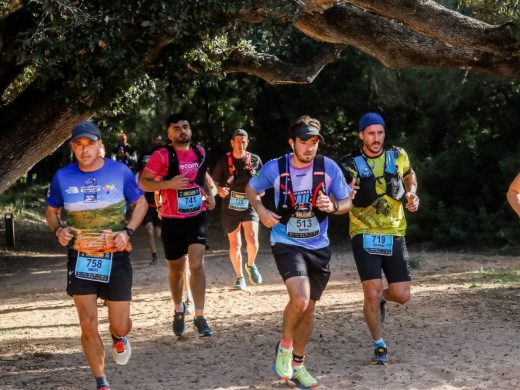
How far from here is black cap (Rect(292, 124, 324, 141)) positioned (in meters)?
6.62

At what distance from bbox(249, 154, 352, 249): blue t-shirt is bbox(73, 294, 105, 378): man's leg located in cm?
150

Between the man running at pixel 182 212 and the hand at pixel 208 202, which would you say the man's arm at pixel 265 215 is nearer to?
the man running at pixel 182 212

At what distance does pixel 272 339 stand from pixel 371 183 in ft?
7.25

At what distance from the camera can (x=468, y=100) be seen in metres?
18.6

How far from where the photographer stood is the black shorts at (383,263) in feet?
24.2

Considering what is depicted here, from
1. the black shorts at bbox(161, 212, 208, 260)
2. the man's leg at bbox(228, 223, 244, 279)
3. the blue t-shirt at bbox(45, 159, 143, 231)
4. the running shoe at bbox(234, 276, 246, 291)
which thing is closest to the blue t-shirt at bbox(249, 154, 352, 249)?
the blue t-shirt at bbox(45, 159, 143, 231)

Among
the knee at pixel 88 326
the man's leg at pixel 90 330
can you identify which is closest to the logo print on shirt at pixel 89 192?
the man's leg at pixel 90 330

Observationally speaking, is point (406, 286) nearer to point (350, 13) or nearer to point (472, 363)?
point (472, 363)

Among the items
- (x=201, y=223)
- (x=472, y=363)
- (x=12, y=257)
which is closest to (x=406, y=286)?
(x=472, y=363)

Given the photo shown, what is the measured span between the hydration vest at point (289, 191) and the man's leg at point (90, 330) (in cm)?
158

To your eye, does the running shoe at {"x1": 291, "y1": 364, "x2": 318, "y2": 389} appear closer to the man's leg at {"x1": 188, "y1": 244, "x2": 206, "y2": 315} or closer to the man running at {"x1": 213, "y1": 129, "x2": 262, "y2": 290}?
the man's leg at {"x1": 188, "y1": 244, "x2": 206, "y2": 315}

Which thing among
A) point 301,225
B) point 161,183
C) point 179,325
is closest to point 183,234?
point 161,183

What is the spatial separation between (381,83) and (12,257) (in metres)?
8.92

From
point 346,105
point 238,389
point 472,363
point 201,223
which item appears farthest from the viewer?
point 346,105
